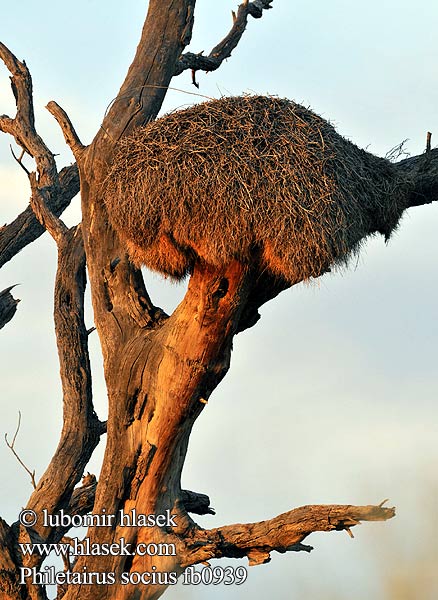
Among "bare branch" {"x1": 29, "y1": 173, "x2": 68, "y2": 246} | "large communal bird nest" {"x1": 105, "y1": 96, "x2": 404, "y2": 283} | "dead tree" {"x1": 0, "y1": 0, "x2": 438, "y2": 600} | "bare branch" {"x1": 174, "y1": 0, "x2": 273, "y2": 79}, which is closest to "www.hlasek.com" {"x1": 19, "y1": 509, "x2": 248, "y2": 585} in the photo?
"dead tree" {"x1": 0, "y1": 0, "x2": 438, "y2": 600}

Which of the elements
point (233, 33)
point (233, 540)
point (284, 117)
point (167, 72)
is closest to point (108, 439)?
point (233, 540)

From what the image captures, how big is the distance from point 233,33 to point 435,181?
4.45 meters

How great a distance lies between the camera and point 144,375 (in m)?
8.91

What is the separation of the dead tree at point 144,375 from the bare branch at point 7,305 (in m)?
0.79

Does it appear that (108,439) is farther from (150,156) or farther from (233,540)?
(150,156)

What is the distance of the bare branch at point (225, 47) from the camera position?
1151cm

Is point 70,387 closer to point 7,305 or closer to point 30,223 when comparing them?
point 7,305

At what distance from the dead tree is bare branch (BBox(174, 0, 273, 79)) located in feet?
0.24

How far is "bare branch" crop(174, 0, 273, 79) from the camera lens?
453 inches

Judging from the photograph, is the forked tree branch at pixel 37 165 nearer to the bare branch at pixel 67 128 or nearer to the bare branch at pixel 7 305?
the bare branch at pixel 7 305

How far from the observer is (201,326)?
8.34 m

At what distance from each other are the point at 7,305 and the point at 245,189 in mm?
5088

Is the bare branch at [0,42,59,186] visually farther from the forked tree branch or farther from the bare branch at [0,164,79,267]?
the bare branch at [0,164,79,267]

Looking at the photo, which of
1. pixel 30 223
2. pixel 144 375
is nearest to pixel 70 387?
pixel 144 375
